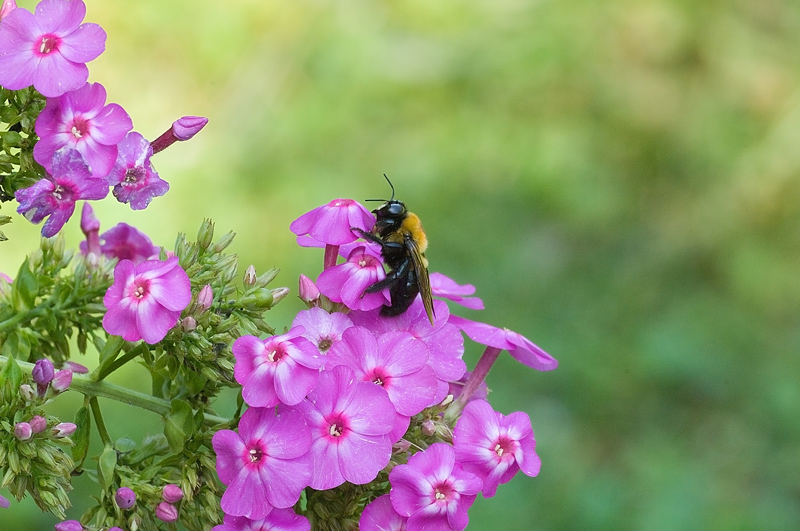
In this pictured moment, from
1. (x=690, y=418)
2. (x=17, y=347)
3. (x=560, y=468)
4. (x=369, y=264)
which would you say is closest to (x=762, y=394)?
(x=690, y=418)

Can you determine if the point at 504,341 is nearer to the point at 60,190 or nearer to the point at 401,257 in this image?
the point at 401,257

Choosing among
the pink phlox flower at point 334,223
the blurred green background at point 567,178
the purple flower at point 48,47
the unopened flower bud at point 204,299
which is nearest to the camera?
the purple flower at point 48,47

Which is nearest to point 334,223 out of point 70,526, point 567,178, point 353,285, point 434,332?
point 353,285

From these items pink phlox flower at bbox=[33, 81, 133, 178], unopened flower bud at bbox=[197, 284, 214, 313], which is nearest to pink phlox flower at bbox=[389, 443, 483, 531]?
unopened flower bud at bbox=[197, 284, 214, 313]

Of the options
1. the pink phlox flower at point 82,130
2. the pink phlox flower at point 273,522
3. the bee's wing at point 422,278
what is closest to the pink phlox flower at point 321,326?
the bee's wing at point 422,278

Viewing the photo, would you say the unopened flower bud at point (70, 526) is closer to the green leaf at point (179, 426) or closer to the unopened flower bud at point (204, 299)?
the green leaf at point (179, 426)

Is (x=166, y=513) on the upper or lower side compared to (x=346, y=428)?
lower
